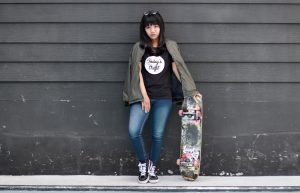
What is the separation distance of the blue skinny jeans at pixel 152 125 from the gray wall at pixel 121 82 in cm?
32

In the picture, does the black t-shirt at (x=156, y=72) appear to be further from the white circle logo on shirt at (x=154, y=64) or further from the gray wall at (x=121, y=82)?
the gray wall at (x=121, y=82)

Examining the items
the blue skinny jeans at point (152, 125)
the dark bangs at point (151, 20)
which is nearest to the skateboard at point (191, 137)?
the blue skinny jeans at point (152, 125)

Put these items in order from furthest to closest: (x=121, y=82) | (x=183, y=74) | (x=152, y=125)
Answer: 1. (x=121, y=82)
2. (x=152, y=125)
3. (x=183, y=74)

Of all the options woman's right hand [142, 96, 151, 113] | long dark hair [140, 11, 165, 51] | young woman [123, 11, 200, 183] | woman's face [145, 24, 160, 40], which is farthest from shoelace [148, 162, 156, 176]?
woman's face [145, 24, 160, 40]

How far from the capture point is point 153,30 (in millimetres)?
6715

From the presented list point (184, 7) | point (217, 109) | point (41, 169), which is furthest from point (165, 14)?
point (41, 169)

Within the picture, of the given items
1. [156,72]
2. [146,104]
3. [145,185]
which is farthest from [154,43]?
[145,185]

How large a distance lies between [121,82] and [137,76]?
44 centimetres

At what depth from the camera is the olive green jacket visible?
6.76m

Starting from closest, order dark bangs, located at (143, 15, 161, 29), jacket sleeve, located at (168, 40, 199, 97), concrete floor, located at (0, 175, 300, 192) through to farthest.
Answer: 1. concrete floor, located at (0, 175, 300, 192)
2. dark bangs, located at (143, 15, 161, 29)
3. jacket sleeve, located at (168, 40, 199, 97)

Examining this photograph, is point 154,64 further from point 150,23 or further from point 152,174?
point 152,174

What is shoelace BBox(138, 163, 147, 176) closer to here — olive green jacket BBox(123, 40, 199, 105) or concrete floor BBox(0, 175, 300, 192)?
concrete floor BBox(0, 175, 300, 192)

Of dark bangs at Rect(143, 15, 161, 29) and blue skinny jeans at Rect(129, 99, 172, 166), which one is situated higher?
dark bangs at Rect(143, 15, 161, 29)

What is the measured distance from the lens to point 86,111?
284 inches
